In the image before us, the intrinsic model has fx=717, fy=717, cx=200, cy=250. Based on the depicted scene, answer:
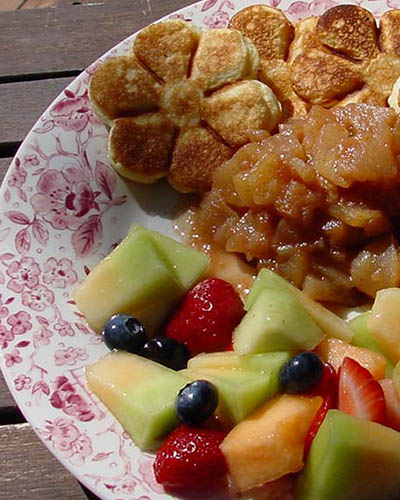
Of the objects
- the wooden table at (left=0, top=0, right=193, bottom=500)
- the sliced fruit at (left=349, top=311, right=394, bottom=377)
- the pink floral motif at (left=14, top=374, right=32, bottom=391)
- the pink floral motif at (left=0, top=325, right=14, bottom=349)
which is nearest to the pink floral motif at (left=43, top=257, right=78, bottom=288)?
the pink floral motif at (left=0, top=325, right=14, bottom=349)

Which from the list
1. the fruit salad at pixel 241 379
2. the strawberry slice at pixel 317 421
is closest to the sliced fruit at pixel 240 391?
the fruit salad at pixel 241 379

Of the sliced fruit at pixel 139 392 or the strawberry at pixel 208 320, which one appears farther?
the strawberry at pixel 208 320

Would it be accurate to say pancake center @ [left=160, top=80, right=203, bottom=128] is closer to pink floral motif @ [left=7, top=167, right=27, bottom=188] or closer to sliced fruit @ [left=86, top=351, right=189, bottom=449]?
pink floral motif @ [left=7, top=167, right=27, bottom=188]

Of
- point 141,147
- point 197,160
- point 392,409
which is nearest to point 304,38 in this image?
point 197,160

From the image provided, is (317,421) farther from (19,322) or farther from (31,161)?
(31,161)

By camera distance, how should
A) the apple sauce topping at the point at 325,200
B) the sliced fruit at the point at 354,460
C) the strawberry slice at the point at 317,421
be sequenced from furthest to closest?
the apple sauce topping at the point at 325,200 < the strawberry slice at the point at 317,421 < the sliced fruit at the point at 354,460

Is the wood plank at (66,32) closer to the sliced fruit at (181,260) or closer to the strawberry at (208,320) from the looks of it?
the sliced fruit at (181,260)

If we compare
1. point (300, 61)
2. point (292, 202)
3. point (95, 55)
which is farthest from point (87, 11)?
point (292, 202)
